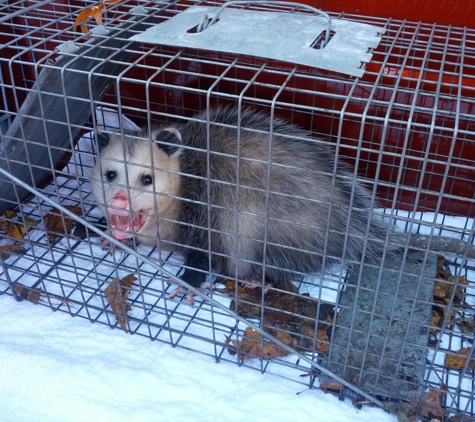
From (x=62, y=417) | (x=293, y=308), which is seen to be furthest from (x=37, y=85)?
(x=293, y=308)

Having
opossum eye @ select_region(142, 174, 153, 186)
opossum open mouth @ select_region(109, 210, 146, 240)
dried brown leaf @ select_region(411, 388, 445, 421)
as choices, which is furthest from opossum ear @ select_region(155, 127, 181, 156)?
dried brown leaf @ select_region(411, 388, 445, 421)

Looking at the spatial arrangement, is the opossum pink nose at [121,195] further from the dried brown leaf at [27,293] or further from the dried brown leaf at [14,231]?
the dried brown leaf at [14,231]

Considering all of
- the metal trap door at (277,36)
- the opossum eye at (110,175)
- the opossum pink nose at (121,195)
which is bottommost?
the opossum eye at (110,175)

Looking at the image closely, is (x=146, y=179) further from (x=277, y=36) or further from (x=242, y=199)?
(x=277, y=36)

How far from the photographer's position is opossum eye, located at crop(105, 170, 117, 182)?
5.19ft

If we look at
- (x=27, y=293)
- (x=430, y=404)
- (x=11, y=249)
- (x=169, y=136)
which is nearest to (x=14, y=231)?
(x=11, y=249)

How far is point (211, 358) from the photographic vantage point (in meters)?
1.46

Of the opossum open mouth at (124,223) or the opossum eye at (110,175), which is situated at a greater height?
the opossum eye at (110,175)

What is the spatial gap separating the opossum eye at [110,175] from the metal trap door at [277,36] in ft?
1.55

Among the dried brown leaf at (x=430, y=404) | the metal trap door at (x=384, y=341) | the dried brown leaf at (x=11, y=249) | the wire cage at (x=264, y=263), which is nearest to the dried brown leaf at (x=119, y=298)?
the wire cage at (x=264, y=263)

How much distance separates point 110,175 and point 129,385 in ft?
2.08

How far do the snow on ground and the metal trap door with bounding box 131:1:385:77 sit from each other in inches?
33.7

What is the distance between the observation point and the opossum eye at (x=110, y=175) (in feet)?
5.19

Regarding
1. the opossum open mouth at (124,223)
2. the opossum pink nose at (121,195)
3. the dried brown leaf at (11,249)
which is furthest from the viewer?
the dried brown leaf at (11,249)
